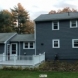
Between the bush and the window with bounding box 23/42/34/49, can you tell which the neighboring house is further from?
the bush

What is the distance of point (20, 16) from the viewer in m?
51.1

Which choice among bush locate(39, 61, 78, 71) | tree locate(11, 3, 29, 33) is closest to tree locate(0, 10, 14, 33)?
tree locate(11, 3, 29, 33)

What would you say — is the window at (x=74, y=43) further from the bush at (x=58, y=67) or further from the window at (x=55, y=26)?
the bush at (x=58, y=67)

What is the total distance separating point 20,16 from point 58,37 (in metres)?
30.2

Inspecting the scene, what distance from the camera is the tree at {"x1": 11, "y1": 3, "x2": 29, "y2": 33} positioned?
49641 mm

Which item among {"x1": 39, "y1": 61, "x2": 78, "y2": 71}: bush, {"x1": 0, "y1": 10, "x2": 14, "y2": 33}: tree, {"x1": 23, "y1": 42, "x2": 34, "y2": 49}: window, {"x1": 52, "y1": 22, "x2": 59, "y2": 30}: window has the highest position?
{"x1": 0, "y1": 10, "x2": 14, "y2": 33}: tree

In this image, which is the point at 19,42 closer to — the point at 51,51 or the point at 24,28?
the point at 51,51

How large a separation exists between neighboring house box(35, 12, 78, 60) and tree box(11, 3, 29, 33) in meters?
26.4

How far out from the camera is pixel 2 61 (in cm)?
1811

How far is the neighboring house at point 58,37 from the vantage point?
865 inches

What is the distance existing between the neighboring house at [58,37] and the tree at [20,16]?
26.4 metres

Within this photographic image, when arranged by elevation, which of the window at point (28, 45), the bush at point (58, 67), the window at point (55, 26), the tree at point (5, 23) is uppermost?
the tree at point (5, 23)

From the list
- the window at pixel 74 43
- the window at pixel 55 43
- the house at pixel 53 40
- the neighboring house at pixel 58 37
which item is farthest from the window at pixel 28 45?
the window at pixel 74 43

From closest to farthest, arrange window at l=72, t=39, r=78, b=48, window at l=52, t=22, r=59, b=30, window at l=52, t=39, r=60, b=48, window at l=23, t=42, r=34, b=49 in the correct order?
1. window at l=72, t=39, r=78, b=48
2. window at l=52, t=39, r=60, b=48
3. window at l=52, t=22, r=59, b=30
4. window at l=23, t=42, r=34, b=49
